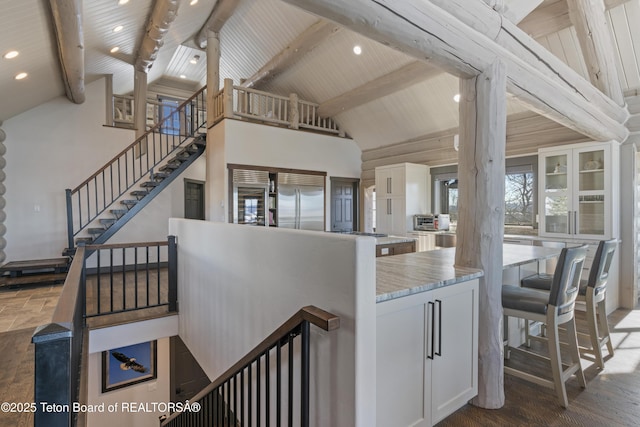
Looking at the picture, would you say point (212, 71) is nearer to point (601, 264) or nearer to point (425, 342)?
point (425, 342)

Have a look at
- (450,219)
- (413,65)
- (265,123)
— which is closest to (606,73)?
(413,65)

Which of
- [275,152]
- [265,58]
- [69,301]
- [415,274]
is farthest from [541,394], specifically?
[265,58]

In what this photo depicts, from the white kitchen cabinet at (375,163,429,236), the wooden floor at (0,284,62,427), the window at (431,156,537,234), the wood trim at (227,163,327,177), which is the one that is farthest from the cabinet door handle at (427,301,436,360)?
the wood trim at (227,163,327,177)

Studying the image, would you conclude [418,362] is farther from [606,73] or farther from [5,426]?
[606,73]

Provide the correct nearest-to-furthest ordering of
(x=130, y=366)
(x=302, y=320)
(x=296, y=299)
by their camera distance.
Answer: (x=302, y=320)
(x=296, y=299)
(x=130, y=366)

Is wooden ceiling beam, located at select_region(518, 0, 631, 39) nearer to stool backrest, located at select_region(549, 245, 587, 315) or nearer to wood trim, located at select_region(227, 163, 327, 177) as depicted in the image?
stool backrest, located at select_region(549, 245, 587, 315)

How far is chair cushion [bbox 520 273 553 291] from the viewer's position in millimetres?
3032

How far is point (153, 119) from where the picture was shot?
7.70 meters

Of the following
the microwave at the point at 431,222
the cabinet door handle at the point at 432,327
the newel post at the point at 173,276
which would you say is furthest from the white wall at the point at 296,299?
the microwave at the point at 431,222

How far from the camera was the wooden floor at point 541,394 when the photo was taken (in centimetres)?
210

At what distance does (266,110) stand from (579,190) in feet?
18.4

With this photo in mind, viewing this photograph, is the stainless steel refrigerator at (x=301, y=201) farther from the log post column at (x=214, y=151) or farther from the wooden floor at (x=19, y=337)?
the wooden floor at (x=19, y=337)

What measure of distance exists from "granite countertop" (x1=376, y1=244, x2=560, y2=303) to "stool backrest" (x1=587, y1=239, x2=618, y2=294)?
35cm

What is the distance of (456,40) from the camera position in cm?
195
